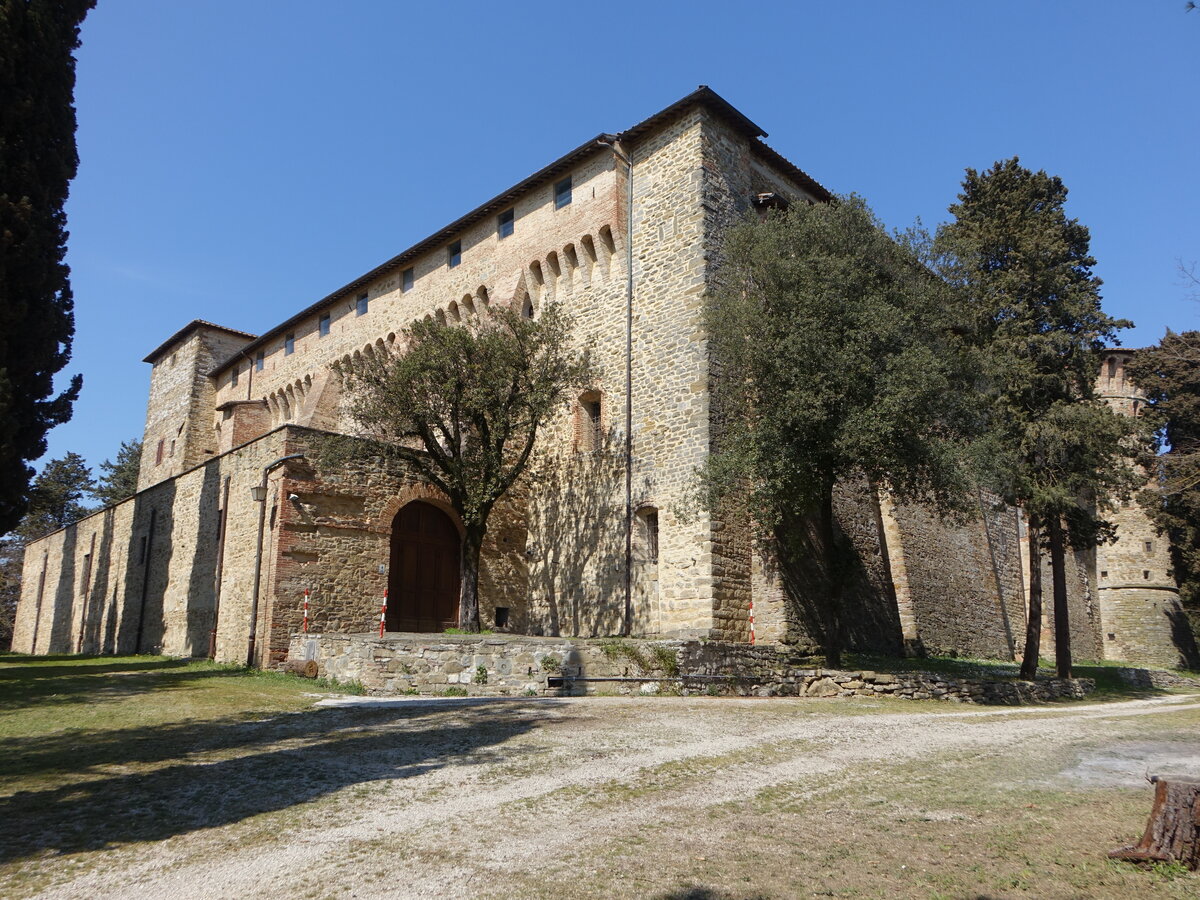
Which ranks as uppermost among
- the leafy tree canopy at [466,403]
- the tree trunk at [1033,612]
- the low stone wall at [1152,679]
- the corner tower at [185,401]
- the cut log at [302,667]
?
the corner tower at [185,401]

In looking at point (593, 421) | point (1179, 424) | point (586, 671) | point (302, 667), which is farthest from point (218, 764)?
point (1179, 424)

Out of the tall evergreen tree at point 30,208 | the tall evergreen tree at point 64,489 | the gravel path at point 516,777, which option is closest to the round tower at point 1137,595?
the gravel path at point 516,777

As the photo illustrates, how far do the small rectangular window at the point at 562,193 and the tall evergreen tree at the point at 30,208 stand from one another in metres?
10.8

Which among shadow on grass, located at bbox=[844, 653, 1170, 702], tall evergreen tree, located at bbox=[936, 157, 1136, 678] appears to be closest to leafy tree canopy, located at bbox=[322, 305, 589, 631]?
shadow on grass, located at bbox=[844, 653, 1170, 702]

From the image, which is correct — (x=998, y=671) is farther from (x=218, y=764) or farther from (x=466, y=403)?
(x=218, y=764)

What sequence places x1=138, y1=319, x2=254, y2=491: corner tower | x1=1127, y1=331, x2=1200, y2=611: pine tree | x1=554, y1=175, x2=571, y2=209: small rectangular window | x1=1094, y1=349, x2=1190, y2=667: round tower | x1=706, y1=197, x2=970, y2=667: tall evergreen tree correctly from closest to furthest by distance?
1. x1=706, y1=197, x2=970, y2=667: tall evergreen tree
2. x1=554, y1=175, x2=571, y2=209: small rectangular window
3. x1=1127, y1=331, x2=1200, y2=611: pine tree
4. x1=1094, y1=349, x2=1190, y2=667: round tower
5. x1=138, y1=319, x2=254, y2=491: corner tower

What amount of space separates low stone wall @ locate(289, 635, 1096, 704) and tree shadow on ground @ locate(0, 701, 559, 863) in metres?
2.56

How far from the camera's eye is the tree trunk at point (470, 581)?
60.6ft

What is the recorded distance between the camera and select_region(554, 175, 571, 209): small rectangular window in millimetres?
22562

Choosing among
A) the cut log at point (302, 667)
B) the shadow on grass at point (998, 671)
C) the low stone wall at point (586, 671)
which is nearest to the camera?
the low stone wall at point (586, 671)

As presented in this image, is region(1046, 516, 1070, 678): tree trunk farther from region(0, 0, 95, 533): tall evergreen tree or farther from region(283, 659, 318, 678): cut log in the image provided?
region(0, 0, 95, 533): tall evergreen tree

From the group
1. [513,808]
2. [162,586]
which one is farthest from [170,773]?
[162,586]

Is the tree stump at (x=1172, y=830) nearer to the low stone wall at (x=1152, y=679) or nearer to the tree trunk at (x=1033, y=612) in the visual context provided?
the tree trunk at (x=1033, y=612)

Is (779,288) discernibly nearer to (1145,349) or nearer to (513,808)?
(513,808)
